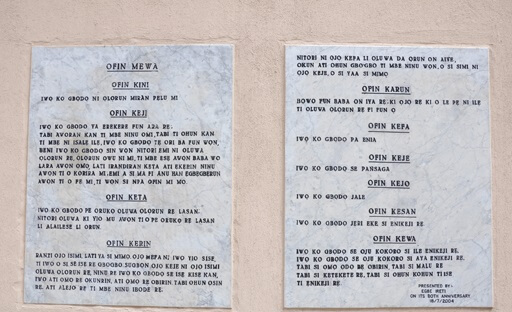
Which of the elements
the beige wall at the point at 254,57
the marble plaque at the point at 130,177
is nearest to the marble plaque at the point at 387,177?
the beige wall at the point at 254,57

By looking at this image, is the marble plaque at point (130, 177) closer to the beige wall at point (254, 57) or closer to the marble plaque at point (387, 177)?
the beige wall at point (254, 57)

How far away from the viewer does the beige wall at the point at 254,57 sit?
3.62 m

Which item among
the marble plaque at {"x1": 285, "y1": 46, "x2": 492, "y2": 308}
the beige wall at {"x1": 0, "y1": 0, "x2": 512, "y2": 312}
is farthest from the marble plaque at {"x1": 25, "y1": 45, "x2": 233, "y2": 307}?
the marble plaque at {"x1": 285, "y1": 46, "x2": 492, "y2": 308}

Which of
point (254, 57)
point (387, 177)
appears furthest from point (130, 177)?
point (387, 177)

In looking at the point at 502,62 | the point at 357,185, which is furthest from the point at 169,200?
the point at 502,62

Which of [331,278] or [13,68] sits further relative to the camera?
[13,68]

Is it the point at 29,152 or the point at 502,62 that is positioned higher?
the point at 502,62

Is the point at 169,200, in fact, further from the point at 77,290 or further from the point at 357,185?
the point at 357,185

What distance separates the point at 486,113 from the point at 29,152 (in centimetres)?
307

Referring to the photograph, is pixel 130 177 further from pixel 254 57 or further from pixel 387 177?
pixel 387 177

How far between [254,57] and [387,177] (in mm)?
1190

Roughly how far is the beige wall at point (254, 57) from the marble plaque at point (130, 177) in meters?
0.09

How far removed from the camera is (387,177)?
3623mm

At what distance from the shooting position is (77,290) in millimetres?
3613
